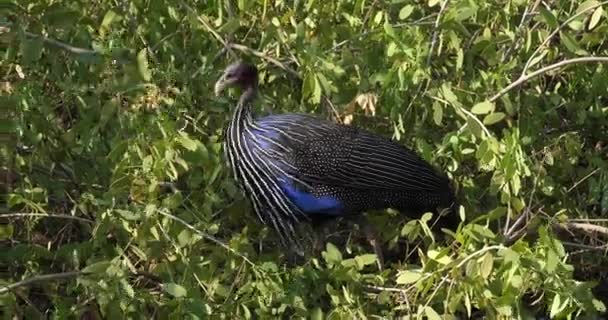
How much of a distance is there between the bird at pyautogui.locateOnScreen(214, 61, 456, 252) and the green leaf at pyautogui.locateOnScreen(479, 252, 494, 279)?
77 centimetres

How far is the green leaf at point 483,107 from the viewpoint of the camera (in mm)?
3240

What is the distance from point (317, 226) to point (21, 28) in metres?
1.35

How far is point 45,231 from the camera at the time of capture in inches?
137

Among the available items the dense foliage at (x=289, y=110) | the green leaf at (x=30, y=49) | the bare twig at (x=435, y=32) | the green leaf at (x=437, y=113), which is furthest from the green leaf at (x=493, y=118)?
the green leaf at (x=30, y=49)

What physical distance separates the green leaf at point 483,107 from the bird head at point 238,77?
0.65 meters

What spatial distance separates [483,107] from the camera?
10.7ft

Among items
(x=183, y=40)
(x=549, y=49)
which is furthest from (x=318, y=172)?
(x=549, y=49)

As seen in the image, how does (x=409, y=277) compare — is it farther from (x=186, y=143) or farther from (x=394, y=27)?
(x=394, y=27)

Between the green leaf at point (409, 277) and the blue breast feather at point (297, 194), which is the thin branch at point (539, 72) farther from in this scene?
the green leaf at point (409, 277)

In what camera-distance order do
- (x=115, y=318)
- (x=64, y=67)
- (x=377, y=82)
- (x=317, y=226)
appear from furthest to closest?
(x=317, y=226)
(x=377, y=82)
(x=64, y=67)
(x=115, y=318)

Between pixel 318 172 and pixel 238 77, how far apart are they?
0.37 m

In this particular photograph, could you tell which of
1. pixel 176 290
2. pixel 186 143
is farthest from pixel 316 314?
pixel 186 143

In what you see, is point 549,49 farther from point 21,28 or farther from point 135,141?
point 21,28

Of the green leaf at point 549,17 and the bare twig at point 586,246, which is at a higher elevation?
the green leaf at point 549,17
